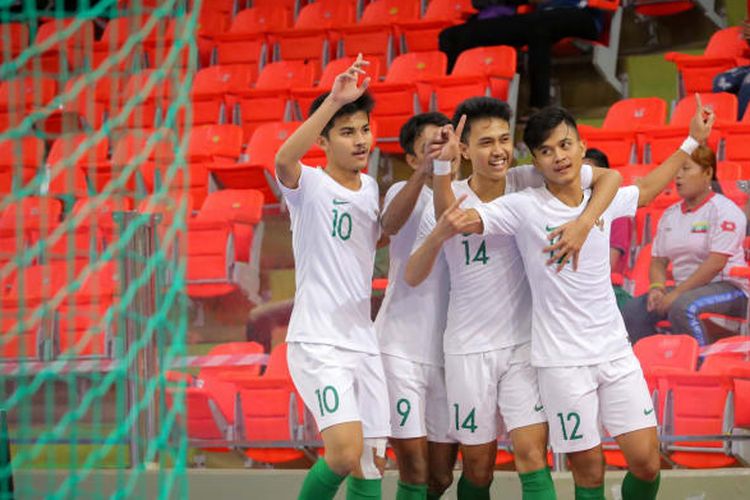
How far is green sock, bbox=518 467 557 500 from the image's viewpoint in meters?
4.15

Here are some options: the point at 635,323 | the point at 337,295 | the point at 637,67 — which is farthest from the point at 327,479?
the point at 637,67

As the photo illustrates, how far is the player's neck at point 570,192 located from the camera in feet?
14.2

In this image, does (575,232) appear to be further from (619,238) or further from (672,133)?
(672,133)

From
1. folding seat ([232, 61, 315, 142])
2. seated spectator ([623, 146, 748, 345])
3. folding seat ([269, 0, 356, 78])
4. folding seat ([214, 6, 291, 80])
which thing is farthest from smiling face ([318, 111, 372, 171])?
folding seat ([214, 6, 291, 80])

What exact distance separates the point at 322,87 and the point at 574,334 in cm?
551

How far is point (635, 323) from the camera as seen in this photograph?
521 centimetres

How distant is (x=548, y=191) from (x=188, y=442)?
7.70 ft

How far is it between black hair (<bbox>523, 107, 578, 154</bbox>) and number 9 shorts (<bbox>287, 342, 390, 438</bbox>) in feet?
3.25

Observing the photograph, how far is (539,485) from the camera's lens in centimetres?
415

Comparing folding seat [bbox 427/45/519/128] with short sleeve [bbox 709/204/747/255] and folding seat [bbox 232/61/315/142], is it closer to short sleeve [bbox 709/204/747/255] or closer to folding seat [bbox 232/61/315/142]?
folding seat [bbox 232/61/315/142]

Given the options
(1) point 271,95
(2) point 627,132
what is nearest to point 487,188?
(2) point 627,132

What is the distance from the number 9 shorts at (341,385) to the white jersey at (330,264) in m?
0.05

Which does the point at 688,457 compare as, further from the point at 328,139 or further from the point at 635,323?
the point at 328,139

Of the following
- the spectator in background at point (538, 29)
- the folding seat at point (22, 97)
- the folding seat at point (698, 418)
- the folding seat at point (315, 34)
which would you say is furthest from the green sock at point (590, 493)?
the folding seat at point (315, 34)
